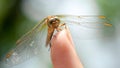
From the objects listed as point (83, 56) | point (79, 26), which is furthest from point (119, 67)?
point (79, 26)

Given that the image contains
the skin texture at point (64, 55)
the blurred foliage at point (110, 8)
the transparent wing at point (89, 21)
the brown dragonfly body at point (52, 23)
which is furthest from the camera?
the blurred foliage at point (110, 8)

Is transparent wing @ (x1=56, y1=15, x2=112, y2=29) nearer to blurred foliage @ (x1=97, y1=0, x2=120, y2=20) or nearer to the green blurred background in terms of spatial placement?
the green blurred background

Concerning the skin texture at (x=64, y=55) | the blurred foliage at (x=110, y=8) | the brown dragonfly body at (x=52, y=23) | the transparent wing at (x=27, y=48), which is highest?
the blurred foliage at (x=110, y=8)

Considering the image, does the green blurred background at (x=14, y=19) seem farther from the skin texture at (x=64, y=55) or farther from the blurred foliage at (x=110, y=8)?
the skin texture at (x=64, y=55)

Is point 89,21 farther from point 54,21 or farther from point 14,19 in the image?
point 14,19

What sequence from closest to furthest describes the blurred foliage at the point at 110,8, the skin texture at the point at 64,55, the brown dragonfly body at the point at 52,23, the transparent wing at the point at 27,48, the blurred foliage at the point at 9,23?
the skin texture at the point at 64,55 < the brown dragonfly body at the point at 52,23 < the transparent wing at the point at 27,48 < the blurred foliage at the point at 9,23 < the blurred foliage at the point at 110,8

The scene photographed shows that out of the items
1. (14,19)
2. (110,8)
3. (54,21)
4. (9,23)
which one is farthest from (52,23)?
(110,8)

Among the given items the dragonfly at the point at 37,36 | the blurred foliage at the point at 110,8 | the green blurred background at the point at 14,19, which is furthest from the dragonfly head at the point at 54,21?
the blurred foliage at the point at 110,8
